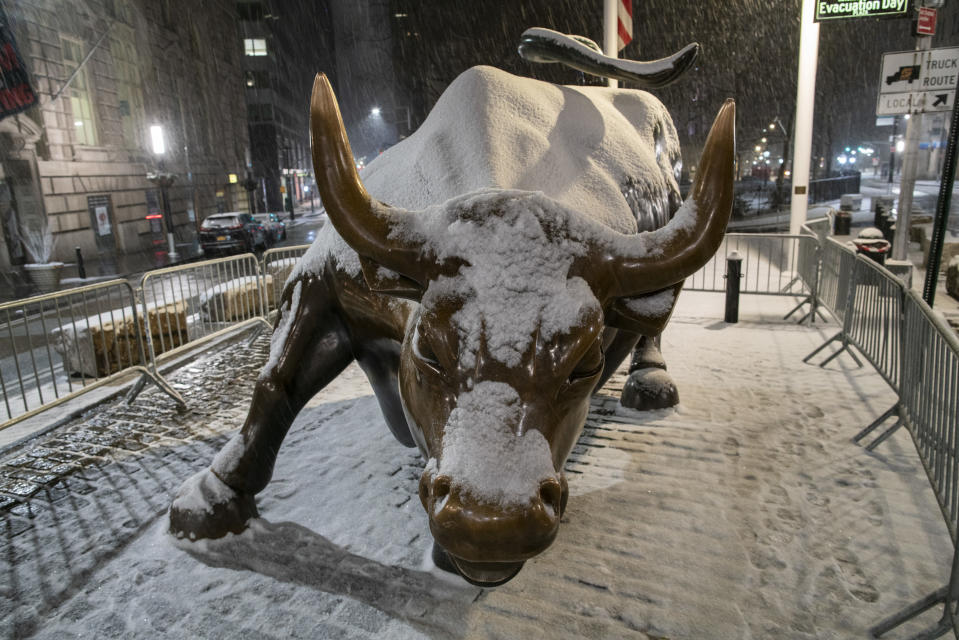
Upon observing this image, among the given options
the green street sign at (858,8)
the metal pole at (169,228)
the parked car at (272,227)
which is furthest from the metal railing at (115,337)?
the parked car at (272,227)

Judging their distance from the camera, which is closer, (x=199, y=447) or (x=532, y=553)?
(x=532, y=553)

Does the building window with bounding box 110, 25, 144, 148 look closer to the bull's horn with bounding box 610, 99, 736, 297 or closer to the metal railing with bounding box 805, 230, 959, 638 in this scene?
the metal railing with bounding box 805, 230, 959, 638

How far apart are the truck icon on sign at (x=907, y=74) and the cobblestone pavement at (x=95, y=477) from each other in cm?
1008

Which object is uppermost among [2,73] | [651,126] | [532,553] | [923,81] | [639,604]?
[2,73]

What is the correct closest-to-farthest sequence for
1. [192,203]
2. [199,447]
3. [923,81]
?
[199,447], [923,81], [192,203]

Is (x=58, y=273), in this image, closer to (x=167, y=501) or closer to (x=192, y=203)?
(x=167, y=501)

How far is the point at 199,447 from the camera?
4.95 m

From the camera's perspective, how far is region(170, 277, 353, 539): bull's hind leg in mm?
3400

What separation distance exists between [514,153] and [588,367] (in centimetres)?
131

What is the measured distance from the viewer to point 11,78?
16.8 metres

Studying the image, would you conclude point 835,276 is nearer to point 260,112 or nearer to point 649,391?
point 649,391

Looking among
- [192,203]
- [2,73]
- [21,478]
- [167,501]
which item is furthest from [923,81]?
[192,203]

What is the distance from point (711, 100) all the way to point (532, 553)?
31638mm

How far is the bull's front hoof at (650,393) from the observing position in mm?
5484
